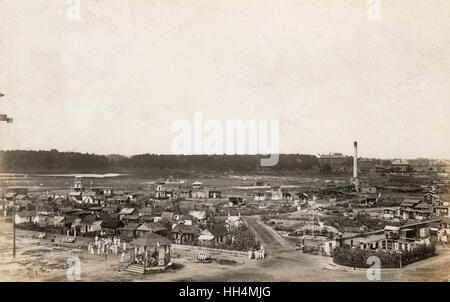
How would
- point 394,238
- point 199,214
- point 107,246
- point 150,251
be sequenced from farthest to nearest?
point 199,214 < point 107,246 < point 394,238 < point 150,251

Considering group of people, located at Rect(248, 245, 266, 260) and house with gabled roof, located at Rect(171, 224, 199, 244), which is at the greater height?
house with gabled roof, located at Rect(171, 224, 199, 244)

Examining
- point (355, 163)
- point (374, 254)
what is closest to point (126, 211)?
Answer: point (355, 163)

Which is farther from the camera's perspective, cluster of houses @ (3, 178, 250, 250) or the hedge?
cluster of houses @ (3, 178, 250, 250)

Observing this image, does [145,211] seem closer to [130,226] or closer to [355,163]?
[130,226]

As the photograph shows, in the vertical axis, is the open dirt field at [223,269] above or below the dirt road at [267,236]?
below

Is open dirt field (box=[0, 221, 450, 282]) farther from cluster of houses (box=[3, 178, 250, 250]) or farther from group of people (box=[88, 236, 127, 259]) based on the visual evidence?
cluster of houses (box=[3, 178, 250, 250])

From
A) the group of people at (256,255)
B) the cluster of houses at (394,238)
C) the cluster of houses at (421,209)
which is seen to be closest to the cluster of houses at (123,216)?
the group of people at (256,255)

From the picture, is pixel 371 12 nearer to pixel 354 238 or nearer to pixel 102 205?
pixel 354 238

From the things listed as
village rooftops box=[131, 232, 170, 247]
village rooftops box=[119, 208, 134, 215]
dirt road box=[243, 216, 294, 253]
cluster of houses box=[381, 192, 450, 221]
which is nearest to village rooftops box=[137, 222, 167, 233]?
village rooftops box=[131, 232, 170, 247]

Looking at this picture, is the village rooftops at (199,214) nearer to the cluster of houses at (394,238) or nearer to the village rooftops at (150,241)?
the village rooftops at (150,241)
